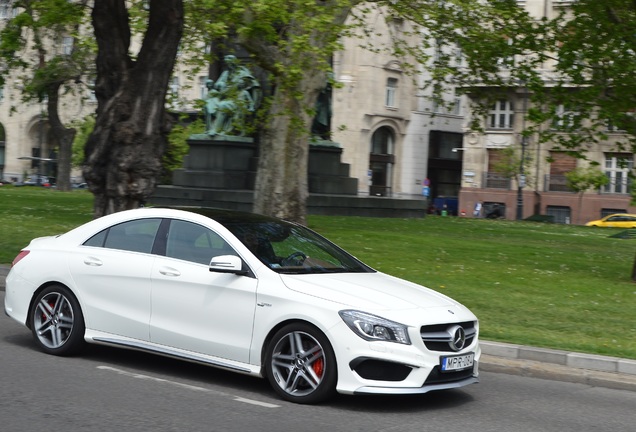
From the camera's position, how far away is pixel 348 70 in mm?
70438

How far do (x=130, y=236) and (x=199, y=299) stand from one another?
3.86 feet

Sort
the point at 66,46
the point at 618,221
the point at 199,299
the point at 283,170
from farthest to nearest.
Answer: the point at 618,221 → the point at 66,46 → the point at 283,170 → the point at 199,299

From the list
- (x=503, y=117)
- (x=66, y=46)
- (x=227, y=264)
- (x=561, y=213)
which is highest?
(x=66, y=46)

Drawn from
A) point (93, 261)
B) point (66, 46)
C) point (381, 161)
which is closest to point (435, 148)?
point (381, 161)

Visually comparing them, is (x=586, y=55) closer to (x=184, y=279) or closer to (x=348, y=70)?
(x=184, y=279)

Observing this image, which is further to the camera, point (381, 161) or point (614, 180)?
point (381, 161)

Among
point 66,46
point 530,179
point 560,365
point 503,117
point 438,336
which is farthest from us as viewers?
point 503,117

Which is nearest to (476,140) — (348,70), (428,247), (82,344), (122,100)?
(348,70)

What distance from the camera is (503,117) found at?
232ft

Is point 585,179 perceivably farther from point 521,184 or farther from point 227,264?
point 227,264

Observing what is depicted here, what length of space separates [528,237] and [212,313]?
2397 centimetres

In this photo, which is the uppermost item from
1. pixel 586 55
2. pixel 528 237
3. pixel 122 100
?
pixel 586 55

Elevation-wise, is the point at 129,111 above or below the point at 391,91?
below

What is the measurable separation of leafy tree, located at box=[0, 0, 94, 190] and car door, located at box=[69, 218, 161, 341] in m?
12.5
